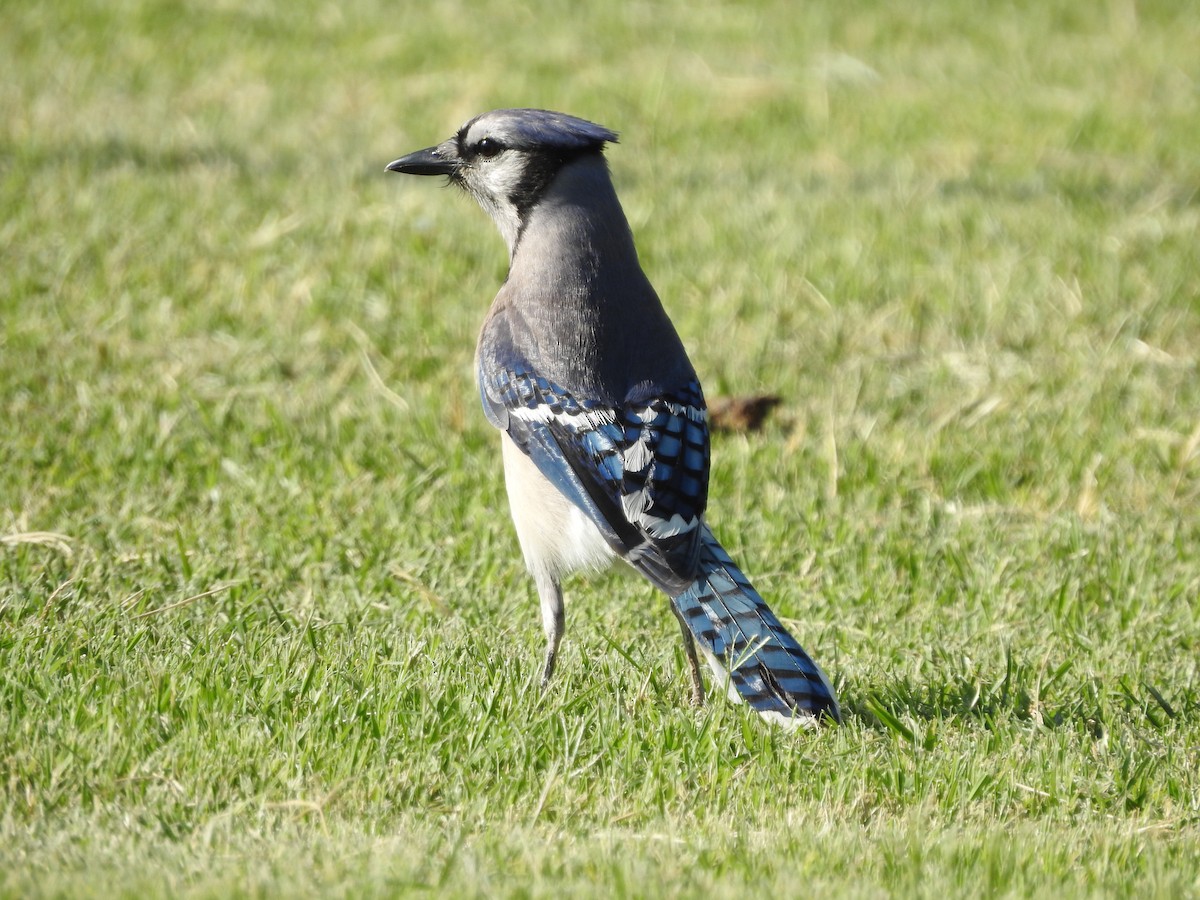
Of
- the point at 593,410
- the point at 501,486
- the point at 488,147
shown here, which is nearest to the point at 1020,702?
the point at 593,410

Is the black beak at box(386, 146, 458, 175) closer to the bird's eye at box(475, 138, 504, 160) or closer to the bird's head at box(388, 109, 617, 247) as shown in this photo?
the bird's head at box(388, 109, 617, 247)

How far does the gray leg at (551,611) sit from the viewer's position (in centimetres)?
397

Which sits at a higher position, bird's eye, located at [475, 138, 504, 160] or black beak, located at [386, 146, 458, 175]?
bird's eye, located at [475, 138, 504, 160]

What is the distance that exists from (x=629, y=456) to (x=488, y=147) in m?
1.13

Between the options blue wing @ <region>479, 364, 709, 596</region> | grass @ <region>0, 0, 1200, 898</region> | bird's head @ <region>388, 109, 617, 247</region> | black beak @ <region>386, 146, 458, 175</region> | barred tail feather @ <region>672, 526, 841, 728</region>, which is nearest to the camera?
grass @ <region>0, 0, 1200, 898</region>

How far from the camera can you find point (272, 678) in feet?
12.0

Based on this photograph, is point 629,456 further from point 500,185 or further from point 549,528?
point 500,185

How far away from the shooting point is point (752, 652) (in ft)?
11.8

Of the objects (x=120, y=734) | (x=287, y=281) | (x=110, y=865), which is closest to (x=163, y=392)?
(x=287, y=281)

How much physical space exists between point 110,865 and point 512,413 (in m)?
1.64

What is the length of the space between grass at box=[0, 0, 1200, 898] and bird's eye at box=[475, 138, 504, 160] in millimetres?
1242

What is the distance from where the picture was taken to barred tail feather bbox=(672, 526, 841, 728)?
358 cm

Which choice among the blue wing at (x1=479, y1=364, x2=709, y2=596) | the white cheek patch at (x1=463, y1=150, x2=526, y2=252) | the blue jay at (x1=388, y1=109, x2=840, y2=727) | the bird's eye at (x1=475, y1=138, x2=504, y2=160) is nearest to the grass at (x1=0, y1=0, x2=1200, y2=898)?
the blue jay at (x1=388, y1=109, x2=840, y2=727)

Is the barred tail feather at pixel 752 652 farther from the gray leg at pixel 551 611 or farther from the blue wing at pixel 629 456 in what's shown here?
the gray leg at pixel 551 611
